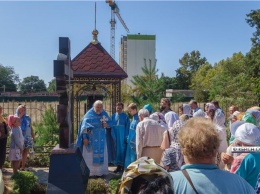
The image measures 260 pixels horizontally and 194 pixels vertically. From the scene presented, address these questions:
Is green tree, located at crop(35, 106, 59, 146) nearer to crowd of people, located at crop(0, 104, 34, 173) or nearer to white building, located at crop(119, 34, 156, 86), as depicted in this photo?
crowd of people, located at crop(0, 104, 34, 173)

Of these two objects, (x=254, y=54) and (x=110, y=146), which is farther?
(x=254, y=54)

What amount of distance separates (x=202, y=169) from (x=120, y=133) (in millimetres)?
6246

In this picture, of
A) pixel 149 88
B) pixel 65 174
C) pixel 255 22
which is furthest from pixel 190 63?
pixel 65 174

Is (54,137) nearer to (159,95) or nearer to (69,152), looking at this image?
(159,95)

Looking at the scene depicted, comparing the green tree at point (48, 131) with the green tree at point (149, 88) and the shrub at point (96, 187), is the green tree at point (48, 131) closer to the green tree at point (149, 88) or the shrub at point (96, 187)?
the green tree at point (149, 88)

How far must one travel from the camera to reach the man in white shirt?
6.20m

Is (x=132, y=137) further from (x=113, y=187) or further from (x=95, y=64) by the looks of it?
(x=95, y=64)

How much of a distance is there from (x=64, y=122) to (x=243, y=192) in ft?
11.1

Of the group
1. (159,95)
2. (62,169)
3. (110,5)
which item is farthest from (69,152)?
(110,5)

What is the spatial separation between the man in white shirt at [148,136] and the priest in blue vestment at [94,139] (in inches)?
54.4

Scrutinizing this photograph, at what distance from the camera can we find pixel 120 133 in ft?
27.1

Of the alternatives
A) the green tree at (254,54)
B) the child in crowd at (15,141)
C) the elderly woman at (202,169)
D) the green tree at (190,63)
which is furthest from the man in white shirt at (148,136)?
the green tree at (190,63)

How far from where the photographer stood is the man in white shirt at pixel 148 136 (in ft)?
20.3

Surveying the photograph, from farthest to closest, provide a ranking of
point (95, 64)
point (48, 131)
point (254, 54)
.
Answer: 1. point (254, 54)
2. point (48, 131)
3. point (95, 64)
